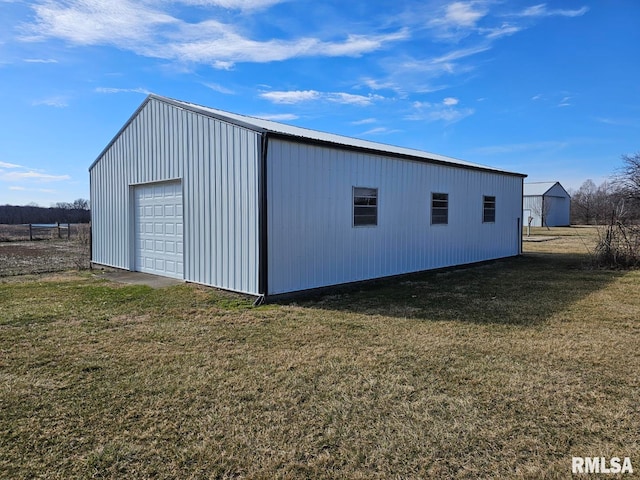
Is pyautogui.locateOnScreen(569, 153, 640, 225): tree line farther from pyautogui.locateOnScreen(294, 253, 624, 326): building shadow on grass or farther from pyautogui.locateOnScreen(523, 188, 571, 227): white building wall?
pyautogui.locateOnScreen(523, 188, 571, 227): white building wall

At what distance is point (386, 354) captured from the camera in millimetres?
4367

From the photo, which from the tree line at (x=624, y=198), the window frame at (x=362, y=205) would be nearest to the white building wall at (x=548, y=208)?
the tree line at (x=624, y=198)

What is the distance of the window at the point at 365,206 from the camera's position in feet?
28.1

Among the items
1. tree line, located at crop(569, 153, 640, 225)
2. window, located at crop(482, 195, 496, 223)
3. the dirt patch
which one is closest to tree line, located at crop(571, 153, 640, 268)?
tree line, located at crop(569, 153, 640, 225)

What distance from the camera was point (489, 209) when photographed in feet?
43.0

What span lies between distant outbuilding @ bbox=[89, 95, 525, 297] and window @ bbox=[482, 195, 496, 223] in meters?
Answer: 0.59

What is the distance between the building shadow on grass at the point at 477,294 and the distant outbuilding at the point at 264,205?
61cm

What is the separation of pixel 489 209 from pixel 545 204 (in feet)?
93.1

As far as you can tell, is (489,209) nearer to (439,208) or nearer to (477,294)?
(439,208)

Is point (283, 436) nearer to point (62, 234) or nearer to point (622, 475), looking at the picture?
point (622, 475)

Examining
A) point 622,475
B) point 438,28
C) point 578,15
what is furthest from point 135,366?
point 578,15

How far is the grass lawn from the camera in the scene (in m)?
2.48

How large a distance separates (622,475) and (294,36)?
10.6 m

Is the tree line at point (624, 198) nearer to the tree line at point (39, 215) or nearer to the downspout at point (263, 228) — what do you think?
the downspout at point (263, 228)
